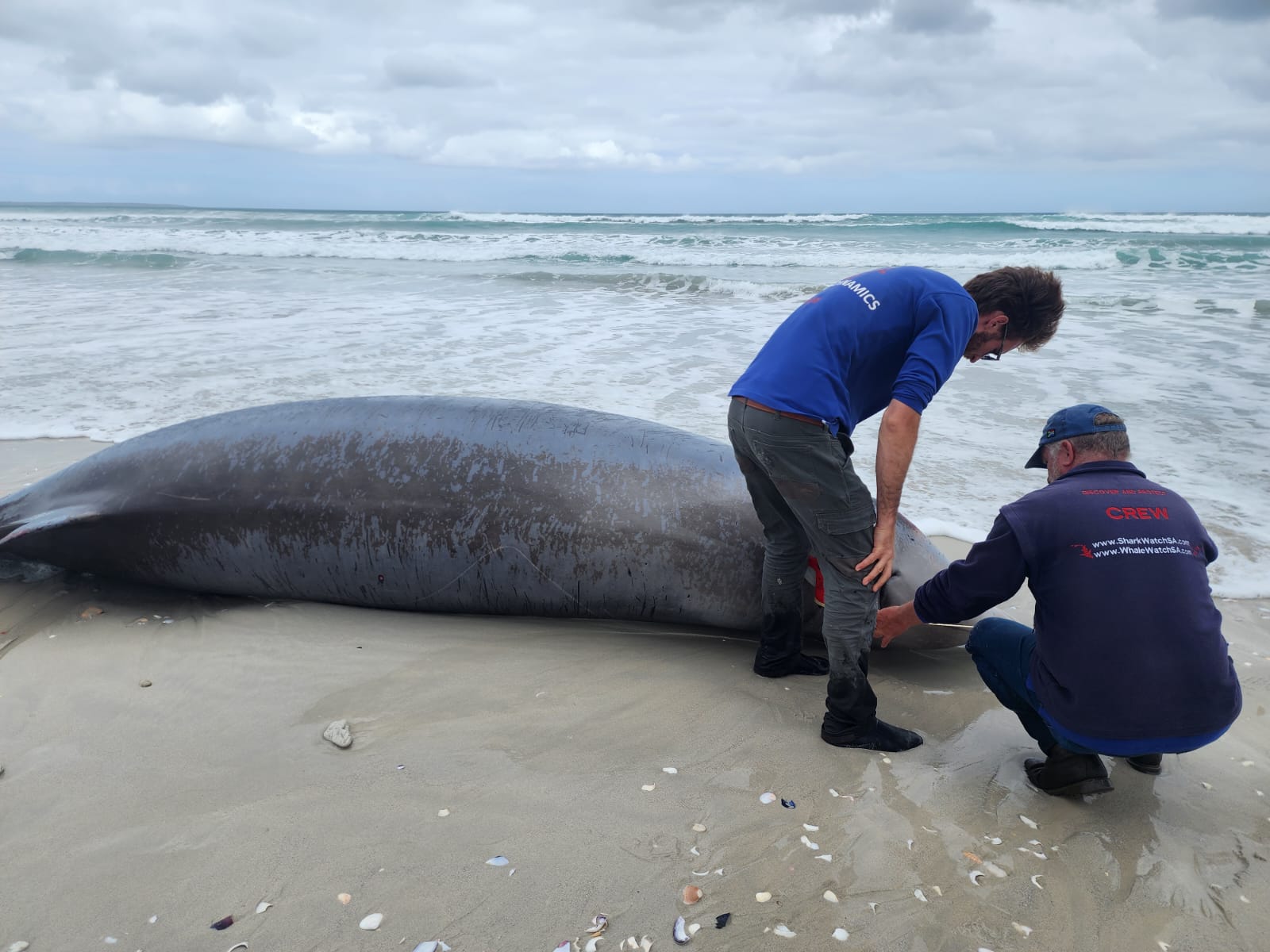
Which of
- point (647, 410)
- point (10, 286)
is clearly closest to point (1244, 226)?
point (647, 410)

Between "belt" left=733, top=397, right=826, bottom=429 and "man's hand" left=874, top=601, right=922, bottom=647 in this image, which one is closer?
"belt" left=733, top=397, right=826, bottom=429

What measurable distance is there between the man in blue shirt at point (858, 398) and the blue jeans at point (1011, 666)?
0.33 metres

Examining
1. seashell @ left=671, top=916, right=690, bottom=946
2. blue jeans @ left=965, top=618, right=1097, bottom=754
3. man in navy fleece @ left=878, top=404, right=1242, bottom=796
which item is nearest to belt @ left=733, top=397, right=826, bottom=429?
man in navy fleece @ left=878, top=404, right=1242, bottom=796

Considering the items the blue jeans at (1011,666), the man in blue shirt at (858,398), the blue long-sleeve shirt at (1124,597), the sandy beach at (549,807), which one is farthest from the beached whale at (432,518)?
the blue long-sleeve shirt at (1124,597)

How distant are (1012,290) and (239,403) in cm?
644

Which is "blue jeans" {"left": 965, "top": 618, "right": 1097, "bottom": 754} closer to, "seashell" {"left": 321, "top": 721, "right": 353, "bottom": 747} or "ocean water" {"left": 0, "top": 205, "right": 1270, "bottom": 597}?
"seashell" {"left": 321, "top": 721, "right": 353, "bottom": 747}

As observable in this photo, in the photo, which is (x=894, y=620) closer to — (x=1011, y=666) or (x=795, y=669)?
(x=1011, y=666)

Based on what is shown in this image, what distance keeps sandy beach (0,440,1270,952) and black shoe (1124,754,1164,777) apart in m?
0.05

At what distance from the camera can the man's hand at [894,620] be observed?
9.28ft

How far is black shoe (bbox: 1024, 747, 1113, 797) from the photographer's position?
260cm

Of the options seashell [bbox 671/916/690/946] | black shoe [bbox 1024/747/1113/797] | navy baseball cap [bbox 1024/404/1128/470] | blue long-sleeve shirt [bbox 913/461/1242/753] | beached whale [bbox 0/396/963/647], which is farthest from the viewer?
beached whale [bbox 0/396/963/647]

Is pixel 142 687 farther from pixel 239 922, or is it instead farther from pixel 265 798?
pixel 239 922

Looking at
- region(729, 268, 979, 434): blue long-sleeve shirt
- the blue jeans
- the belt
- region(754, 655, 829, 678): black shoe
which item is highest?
region(729, 268, 979, 434): blue long-sleeve shirt

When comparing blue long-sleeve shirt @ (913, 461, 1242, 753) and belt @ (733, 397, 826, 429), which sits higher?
belt @ (733, 397, 826, 429)
